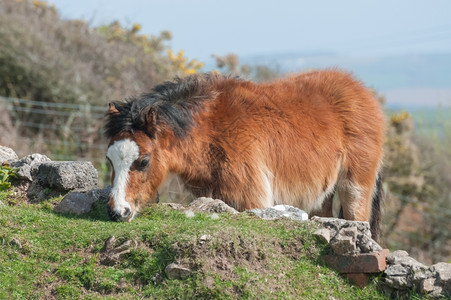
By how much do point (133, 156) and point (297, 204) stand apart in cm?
246

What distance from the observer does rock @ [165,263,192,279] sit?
6.00 meters

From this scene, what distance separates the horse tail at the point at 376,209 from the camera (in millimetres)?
9892

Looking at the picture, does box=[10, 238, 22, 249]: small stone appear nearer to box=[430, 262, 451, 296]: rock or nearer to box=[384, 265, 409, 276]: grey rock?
box=[384, 265, 409, 276]: grey rock

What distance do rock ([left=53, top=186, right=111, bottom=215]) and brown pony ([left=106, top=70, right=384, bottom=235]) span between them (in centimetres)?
39

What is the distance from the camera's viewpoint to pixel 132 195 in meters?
7.54

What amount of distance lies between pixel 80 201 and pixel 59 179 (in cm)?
56

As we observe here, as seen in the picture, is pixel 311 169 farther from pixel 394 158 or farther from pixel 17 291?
pixel 394 158

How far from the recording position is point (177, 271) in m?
6.03

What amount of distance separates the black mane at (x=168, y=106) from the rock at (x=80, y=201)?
0.68m

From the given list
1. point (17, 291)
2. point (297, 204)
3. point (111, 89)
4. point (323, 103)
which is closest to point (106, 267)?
point (17, 291)

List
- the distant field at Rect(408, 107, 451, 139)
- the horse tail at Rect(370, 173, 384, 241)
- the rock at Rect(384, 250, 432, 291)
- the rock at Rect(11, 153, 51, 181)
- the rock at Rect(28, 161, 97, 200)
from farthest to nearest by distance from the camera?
the distant field at Rect(408, 107, 451, 139)
the horse tail at Rect(370, 173, 384, 241)
the rock at Rect(11, 153, 51, 181)
the rock at Rect(28, 161, 97, 200)
the rock at Rect(384, 250, 432, 291)

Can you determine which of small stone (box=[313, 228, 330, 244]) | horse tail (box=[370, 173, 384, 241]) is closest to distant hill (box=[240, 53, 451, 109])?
horse tail (box=[370, 173, 384, 241])

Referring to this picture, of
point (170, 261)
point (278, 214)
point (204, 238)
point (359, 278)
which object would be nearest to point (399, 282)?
point (359, 278)

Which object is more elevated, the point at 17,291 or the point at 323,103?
the point at 323,103
